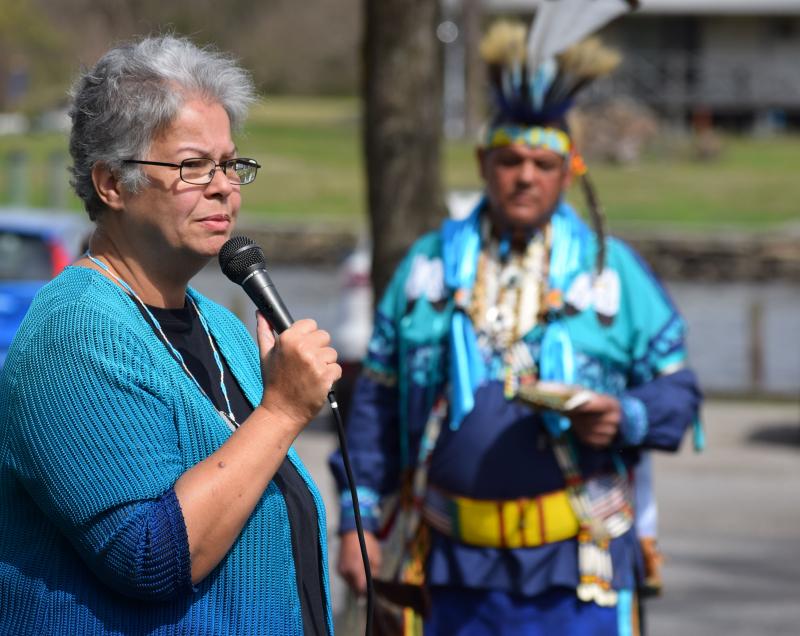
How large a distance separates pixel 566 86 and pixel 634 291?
25.3 inches

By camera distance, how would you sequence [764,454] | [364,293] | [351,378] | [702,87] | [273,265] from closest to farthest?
[351,378]
[764,454]
[364,293]
[273,265]
[702,87]

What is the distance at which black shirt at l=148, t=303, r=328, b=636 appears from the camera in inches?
103

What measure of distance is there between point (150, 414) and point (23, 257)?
337 inches

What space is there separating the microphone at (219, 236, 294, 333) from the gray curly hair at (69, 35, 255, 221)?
0.19 meters

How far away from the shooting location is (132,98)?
8.23ft

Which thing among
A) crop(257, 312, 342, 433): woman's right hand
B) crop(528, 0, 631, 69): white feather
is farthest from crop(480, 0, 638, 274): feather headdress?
crop(257, 312, 342, 433): woman's right hand

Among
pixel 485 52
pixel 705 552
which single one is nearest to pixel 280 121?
pixel 705 552

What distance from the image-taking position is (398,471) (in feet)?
13.9

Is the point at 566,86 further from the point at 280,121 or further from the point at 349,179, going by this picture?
the point at 280,121

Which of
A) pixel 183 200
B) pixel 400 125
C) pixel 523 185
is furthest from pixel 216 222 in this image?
pixel 400 125

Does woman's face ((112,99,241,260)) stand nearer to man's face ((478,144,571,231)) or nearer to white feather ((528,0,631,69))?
man's face ((478,144,571,231))

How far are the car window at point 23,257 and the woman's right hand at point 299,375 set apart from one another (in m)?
8.38

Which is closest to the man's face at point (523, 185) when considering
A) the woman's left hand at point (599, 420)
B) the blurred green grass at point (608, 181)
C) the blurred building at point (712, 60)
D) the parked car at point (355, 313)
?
the woman's left hand at point (599, 420)

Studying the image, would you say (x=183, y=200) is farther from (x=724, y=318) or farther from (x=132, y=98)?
(x=724, y=318)
